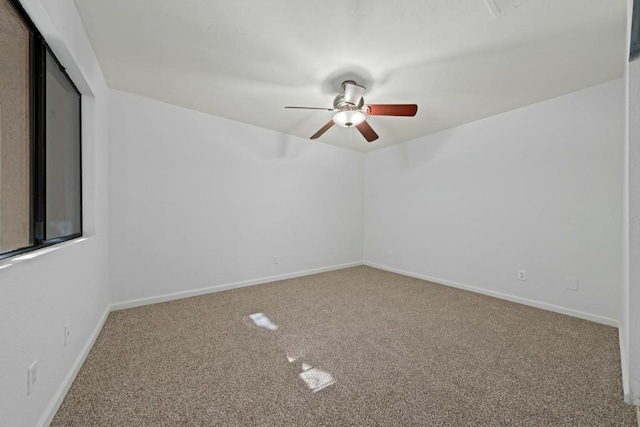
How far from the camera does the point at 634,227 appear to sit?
1.18m

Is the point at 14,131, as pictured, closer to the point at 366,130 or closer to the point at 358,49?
the point at 358,49

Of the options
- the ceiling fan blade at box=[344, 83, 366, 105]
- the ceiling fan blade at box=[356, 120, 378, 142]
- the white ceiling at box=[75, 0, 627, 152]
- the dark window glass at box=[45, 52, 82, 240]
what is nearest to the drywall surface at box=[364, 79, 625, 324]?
the white ceiling at box=[75, 0, 627, 152]

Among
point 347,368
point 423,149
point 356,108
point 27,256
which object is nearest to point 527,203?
point 423,149

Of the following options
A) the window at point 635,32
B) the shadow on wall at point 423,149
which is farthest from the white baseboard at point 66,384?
the shadow on wall at point 423,149

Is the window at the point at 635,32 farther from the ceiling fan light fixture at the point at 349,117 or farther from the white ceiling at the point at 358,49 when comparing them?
Answer: the ceiling fan light fixture at the point at 349,117

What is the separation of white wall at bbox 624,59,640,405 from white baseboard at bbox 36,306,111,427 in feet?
9.21

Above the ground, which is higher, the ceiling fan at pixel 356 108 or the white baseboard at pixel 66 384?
the ceiling fan at pixel 356 108

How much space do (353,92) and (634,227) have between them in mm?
2087

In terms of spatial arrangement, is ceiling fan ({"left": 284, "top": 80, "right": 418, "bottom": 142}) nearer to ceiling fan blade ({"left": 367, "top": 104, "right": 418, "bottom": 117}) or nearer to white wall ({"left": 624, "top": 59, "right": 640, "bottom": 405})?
ceiling fan blade ({"left": 367, "top": 104, "right": 418, "bottom": 117})

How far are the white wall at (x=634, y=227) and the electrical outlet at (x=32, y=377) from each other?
8.91 ft

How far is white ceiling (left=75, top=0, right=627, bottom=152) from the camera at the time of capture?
1617mm

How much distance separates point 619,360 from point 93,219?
165 inches

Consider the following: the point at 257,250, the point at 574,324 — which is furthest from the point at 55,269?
the point at 574,324

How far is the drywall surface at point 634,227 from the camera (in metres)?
1.17
